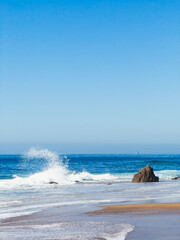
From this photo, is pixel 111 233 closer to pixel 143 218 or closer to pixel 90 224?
pixel 90 224

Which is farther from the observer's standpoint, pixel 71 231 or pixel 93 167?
pixel 93 167

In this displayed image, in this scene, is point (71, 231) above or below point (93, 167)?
above

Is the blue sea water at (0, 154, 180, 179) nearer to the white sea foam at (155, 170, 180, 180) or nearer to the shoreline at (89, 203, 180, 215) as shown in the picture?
the white sea foam at (155, 170, 180, 180)

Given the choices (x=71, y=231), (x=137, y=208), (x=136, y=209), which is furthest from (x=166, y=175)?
(x=71, y=231)


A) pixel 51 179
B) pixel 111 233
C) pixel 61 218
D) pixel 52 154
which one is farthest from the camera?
pixel 52 154

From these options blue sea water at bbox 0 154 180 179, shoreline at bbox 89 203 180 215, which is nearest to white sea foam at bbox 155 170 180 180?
blue sea water at bbox 0 154 180 179

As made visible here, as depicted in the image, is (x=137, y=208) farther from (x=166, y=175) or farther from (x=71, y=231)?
(x=166, y=175)

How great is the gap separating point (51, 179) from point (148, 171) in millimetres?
11161

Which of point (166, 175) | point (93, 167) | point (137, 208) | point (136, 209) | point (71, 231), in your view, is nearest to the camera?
point (71, 231)

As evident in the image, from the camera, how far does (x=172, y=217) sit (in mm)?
11398

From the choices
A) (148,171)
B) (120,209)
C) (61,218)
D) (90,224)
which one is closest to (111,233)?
(90,224)

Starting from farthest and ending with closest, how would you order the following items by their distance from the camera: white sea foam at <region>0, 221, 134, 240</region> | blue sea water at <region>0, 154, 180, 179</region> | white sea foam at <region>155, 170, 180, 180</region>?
blue sea water at <region>0, 154, 180, 179</region>, white sea foam at <region>155, 170, 180, 180</region>, white sea foam at <region>0, 221, 134, 240</region>

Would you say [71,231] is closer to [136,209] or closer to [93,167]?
[136,209]

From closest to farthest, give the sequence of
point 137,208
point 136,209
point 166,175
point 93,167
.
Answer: point 136,209 < point 137,208 < point 166,175 < point 93,167
